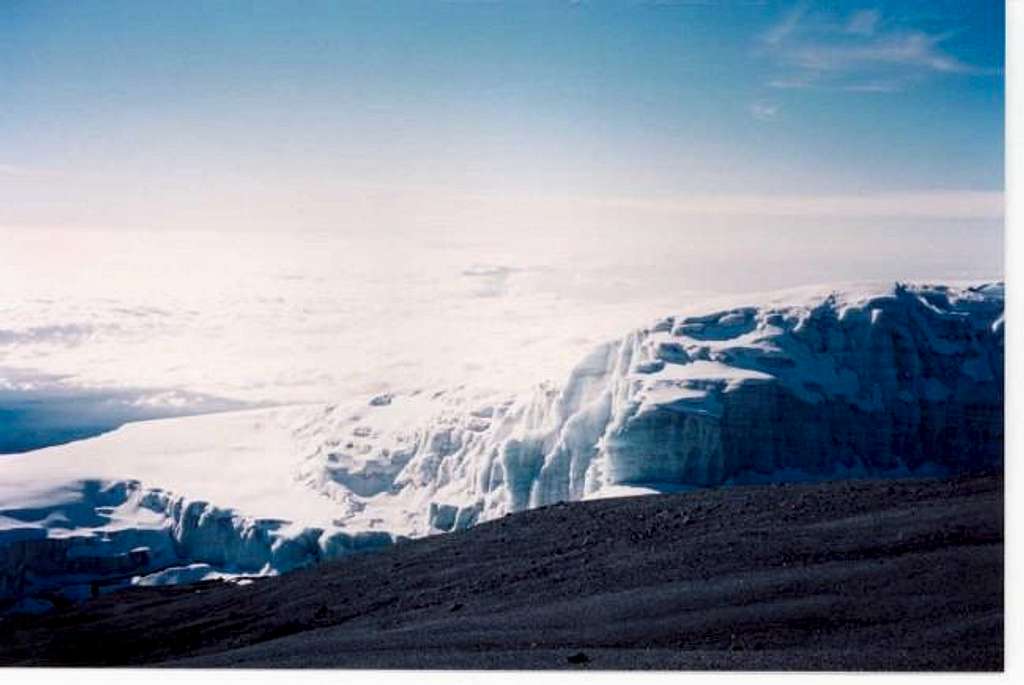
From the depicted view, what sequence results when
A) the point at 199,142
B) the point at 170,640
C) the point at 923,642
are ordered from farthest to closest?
1. the point at 199,142
2. the point at 170,640
3. the point at 923,642

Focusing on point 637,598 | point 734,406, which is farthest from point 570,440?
point 637,598

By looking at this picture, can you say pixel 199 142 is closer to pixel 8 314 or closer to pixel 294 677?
pixel 8 314

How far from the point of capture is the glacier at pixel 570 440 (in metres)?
6.91

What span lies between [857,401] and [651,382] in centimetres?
119

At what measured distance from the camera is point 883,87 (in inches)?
255

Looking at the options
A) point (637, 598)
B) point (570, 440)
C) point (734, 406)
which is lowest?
point (637, 598)

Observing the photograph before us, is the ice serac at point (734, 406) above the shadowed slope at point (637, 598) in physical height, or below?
above

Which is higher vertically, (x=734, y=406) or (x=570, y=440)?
(x=734, y=406)

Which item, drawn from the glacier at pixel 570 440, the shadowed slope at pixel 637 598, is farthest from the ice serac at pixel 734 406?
the shadowed slope at pixel 637 598

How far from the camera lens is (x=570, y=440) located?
279 inches

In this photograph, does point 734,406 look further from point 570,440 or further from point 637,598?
point 637,598

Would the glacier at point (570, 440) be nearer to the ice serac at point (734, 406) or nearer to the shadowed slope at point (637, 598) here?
the ice serac at point (734, 406)

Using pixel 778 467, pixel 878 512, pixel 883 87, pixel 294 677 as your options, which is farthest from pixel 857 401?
pixel 294 677

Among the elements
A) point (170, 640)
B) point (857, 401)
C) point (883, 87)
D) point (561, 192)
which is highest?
point (883, 87)
